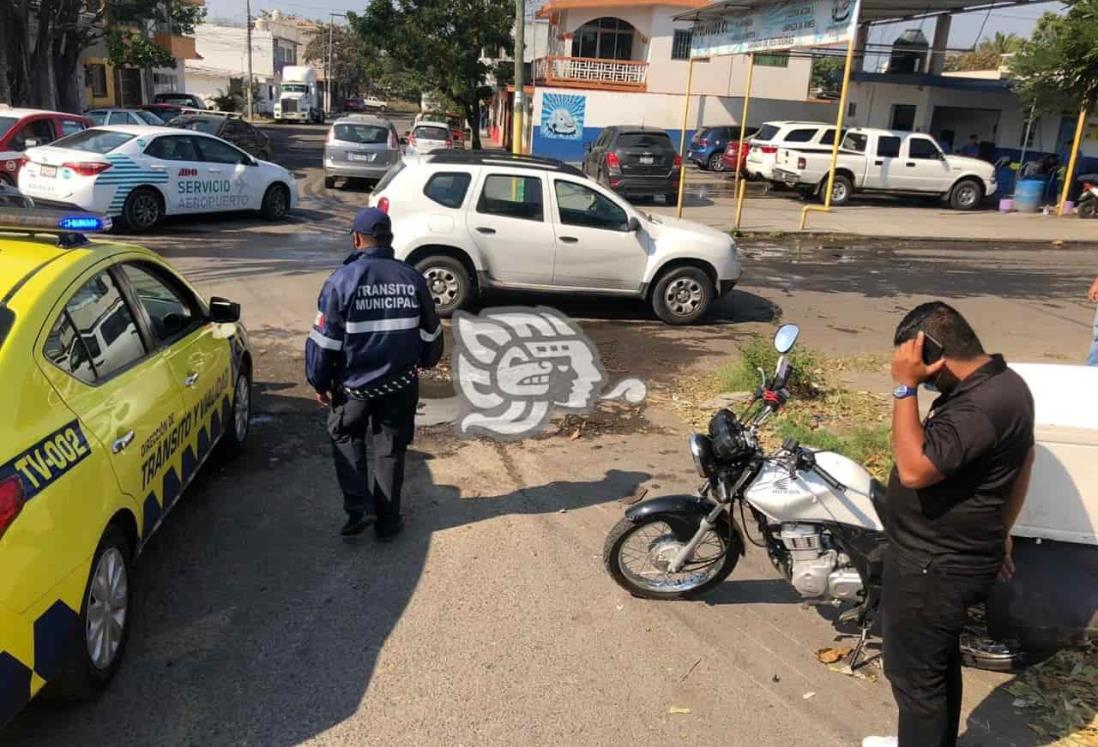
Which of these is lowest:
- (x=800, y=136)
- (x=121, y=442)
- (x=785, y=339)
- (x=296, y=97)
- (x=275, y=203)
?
(x=275, y=203)

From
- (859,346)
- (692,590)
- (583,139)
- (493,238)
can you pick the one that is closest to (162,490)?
(692,590)

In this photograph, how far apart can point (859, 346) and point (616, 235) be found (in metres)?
2.79

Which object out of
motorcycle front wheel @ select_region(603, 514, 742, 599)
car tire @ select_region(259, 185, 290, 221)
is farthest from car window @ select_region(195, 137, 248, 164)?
motorcycle front wheel @ select_region(603, 514, 742, 599)

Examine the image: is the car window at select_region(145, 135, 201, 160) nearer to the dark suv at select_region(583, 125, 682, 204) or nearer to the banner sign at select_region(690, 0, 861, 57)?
the dark suv at select_region(583, 125, 682, 204)

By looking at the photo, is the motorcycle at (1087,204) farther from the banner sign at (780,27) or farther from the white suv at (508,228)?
the white suv at (508,228)

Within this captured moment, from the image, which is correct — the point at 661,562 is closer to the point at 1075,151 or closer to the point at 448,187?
the point at 448,187

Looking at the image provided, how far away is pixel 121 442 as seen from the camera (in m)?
3.38

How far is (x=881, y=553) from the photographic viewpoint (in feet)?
11.6

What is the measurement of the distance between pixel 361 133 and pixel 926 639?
19.3 m

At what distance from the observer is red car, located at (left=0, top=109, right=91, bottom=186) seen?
13547 mm

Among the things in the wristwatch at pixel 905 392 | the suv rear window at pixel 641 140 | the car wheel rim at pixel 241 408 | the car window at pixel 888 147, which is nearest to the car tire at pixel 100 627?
the car wheel rim at pixel 241 408

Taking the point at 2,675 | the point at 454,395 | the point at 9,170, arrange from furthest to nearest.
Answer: the point at 9,170 < the point at 454,395 < the point at 2,675

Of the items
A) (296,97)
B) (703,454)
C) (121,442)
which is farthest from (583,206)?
(296,97)

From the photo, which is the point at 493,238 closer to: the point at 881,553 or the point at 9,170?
the point at 881,553
